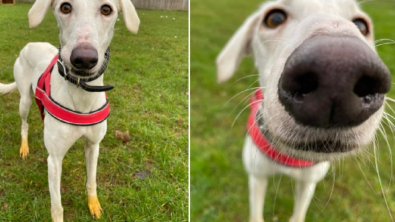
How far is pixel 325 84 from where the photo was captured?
Result: 3.42ft

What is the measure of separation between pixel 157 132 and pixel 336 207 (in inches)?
89.0

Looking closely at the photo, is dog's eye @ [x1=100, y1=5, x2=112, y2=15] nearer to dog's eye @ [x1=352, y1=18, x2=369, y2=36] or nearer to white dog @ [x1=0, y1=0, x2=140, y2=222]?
white dog @ [x1=0, y1=0, x2=140, y2=222]

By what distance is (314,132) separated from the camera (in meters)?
1.28

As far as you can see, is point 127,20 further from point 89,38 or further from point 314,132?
point 314,132

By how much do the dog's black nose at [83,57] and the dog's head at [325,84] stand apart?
1053mm

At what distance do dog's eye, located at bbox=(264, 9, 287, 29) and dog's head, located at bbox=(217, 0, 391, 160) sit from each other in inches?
2.6

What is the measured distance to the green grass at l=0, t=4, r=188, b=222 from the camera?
2973 mm

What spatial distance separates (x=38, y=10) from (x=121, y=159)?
6.28 ft

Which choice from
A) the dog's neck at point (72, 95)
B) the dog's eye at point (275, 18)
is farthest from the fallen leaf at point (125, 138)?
the dog's eye at point (275, 18)

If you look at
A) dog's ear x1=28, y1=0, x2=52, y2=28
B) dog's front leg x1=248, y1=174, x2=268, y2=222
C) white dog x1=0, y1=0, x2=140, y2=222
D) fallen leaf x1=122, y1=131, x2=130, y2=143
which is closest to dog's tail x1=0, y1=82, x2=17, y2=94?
fallen leaf x1=122, y1=131, x2=130, y2=143

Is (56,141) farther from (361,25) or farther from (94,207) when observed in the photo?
(361,25)

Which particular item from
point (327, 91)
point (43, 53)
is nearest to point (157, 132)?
point (43, 53)

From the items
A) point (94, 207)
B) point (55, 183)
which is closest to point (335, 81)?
point (55, 183)

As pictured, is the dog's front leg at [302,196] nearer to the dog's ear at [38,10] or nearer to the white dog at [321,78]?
the white dog at [321,78]
